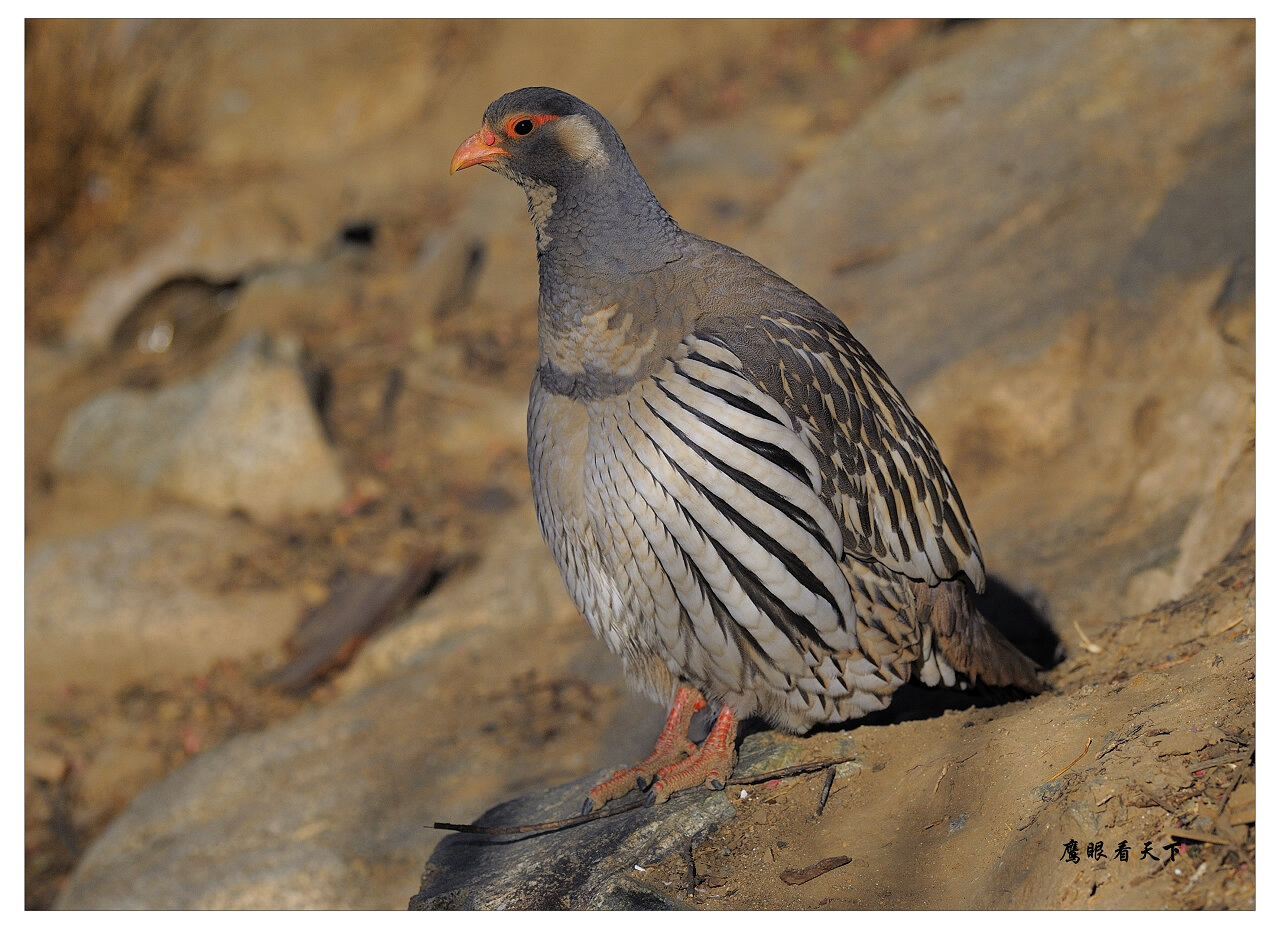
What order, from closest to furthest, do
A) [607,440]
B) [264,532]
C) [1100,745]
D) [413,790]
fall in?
1. [1100,745]
2. [607,440]
3. [413,790]
4. [264,532]

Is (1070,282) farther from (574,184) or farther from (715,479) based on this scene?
(715,479)

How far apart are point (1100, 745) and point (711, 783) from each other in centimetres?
154

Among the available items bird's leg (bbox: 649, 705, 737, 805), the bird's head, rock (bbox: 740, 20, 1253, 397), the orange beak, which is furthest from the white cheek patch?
rock (bbox: 740, 20, 1253, 397)

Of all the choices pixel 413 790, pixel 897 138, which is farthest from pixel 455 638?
pixel 897 138

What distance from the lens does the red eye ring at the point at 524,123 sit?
5066 mm

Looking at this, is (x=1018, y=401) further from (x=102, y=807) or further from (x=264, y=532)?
(x=102, y=807)

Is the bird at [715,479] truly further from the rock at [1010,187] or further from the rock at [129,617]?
the rock at [129,617]

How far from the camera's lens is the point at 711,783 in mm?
4883

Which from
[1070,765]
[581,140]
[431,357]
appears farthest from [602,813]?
[431,357]

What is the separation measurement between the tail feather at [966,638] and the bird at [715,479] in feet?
0.03

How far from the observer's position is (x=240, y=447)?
11.1m

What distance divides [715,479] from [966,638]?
1.52 metres

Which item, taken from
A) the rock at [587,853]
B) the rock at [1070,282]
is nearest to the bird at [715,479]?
the rock at [587,853]

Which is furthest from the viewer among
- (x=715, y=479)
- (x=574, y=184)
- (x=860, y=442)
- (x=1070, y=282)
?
(x=1070, y=282)
